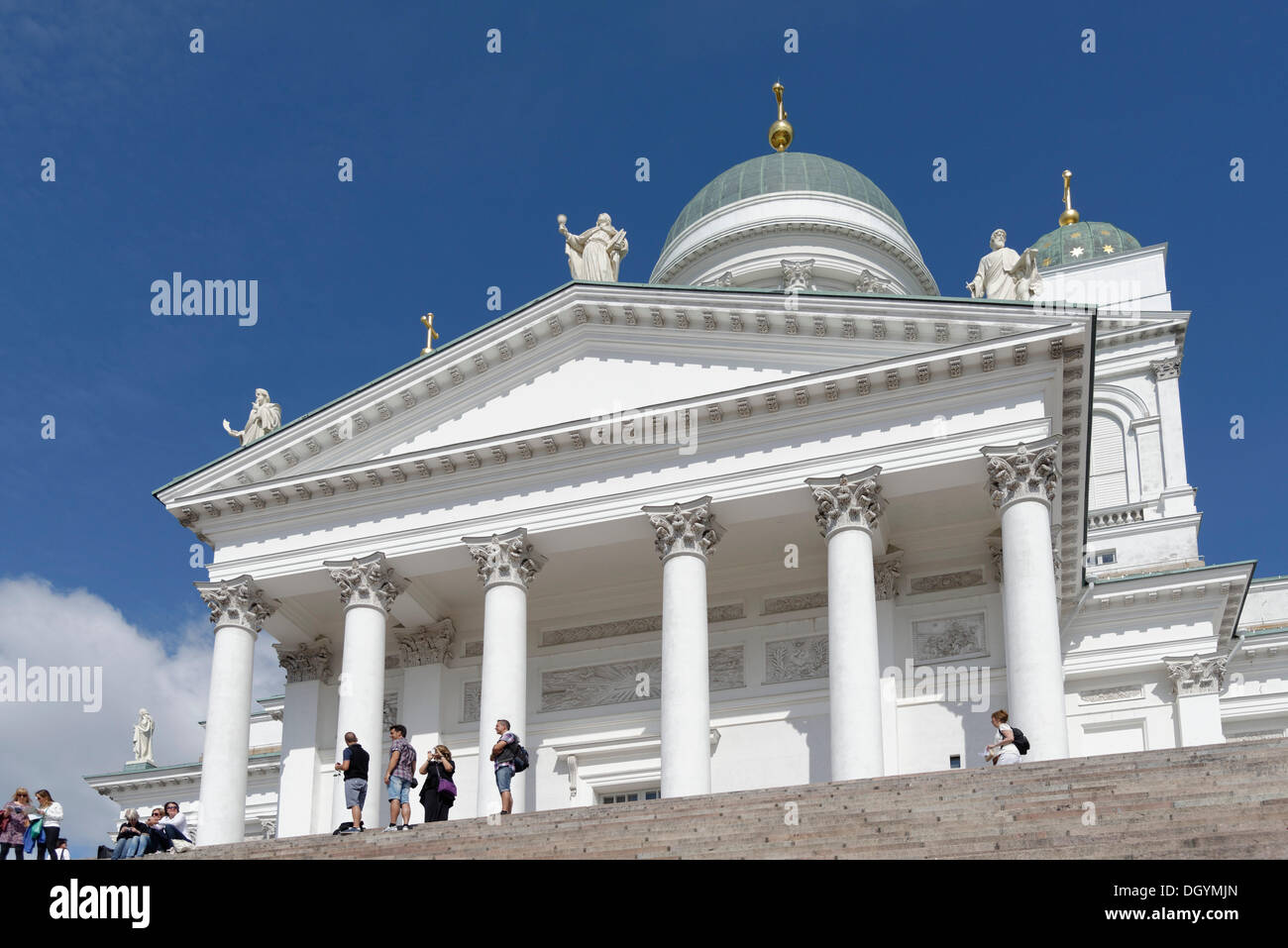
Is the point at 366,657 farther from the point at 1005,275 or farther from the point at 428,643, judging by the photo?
the point at 1005,275

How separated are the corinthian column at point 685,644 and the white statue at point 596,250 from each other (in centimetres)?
525

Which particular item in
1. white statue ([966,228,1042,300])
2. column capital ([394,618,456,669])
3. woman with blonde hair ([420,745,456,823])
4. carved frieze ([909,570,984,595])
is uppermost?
white statue ([966,228,1042,300])

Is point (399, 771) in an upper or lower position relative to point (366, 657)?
lower

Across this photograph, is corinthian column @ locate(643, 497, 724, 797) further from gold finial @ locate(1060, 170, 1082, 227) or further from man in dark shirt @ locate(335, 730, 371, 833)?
gold finial @ locate(1060, 170, 1082, 227)

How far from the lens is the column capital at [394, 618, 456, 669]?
3200 cm

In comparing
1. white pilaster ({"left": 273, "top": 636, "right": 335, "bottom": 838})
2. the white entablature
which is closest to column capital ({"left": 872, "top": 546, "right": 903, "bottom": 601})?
the white entablature

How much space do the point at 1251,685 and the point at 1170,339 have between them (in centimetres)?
1115

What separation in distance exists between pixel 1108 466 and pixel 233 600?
2491 centimetres

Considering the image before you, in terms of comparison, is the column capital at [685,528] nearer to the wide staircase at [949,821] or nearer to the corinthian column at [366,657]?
the corinthian column at [366,657]

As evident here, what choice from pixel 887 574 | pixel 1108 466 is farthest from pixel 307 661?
pixel 1108 466

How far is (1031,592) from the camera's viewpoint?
24688 mm

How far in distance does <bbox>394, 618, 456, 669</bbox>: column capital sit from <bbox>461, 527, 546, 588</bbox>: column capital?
12.2 feet

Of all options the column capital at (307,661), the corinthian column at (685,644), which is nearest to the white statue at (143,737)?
the column capital at (307,661)
